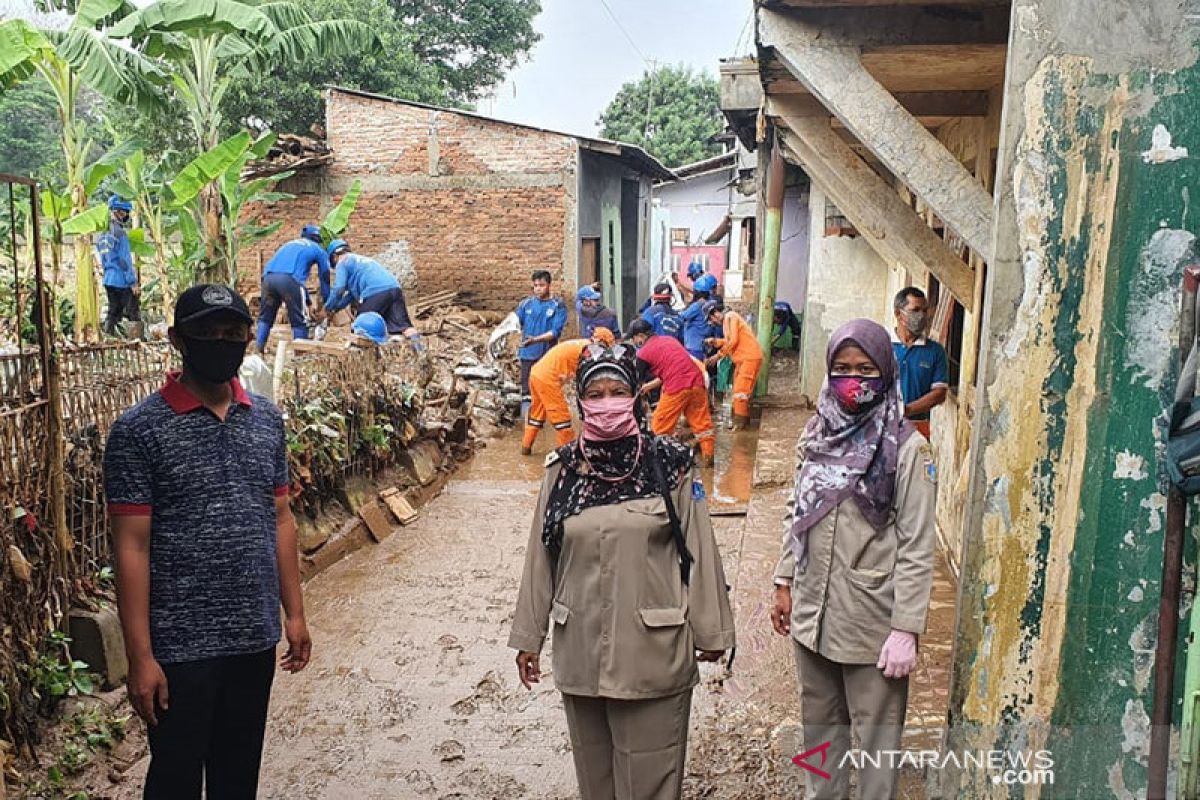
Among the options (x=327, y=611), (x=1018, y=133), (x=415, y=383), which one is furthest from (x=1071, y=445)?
(x=415, y=383)

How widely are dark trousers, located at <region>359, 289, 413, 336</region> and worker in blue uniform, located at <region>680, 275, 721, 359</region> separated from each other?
10.5 ft

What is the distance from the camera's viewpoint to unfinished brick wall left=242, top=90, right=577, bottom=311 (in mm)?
15656

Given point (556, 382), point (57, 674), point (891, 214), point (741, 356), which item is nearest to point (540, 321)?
point (556, 382)

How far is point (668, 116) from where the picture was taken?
130ft

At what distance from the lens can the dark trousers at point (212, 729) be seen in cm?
255

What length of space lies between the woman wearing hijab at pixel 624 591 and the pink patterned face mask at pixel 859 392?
51 centimetres

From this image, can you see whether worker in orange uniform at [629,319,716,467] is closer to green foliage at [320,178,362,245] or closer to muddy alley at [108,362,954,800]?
muddy alley at [108,362,954,800]

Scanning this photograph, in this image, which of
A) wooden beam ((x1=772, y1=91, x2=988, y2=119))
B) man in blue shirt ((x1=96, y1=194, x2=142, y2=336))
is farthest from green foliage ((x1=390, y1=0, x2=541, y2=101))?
wooden beam ((x1=772, y1=91, x2=988, y2=119))

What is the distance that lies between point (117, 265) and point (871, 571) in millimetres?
9900

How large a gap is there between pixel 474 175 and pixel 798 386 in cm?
662

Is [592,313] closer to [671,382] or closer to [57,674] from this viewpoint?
[671,382]

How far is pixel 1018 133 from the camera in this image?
7.19 ft

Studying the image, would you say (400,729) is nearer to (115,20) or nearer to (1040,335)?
(1040,335)

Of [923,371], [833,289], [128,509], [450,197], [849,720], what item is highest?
[450,197]
